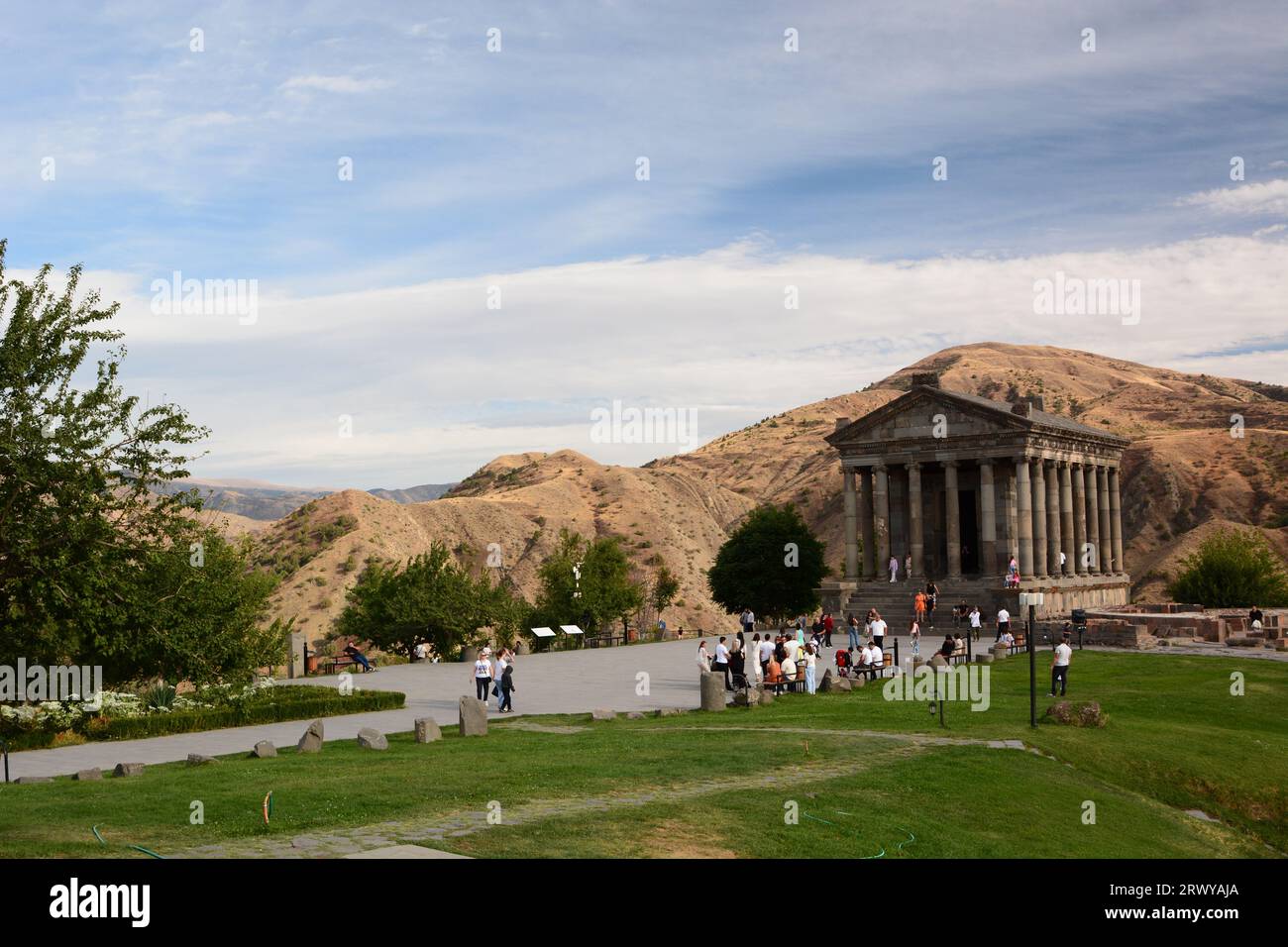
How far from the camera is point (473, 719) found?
2602 centimetres

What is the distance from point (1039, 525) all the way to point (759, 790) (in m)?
51.4

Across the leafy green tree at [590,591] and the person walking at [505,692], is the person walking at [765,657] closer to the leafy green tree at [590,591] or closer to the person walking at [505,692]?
the person walking at [505,692]

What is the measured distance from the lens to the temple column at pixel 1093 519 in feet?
240

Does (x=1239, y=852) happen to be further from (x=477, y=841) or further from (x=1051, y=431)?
(x=1051, y=431)

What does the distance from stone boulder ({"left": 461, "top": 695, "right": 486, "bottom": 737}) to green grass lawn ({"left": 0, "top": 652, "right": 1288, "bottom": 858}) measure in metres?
0.35

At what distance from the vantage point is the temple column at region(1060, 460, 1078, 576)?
69.5m

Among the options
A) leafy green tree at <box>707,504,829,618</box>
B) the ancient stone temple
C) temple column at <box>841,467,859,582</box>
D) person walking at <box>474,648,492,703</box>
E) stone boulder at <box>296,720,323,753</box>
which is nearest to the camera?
stone boulder at <box>296,720,323,753</box>

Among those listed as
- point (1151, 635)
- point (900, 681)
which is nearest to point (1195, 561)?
point (1151, 635)

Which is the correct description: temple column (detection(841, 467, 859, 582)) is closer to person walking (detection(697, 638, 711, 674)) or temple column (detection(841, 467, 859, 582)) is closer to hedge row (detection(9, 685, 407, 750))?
person walking (detection(697, 638, 711, 674))

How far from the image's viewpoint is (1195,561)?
68.4m

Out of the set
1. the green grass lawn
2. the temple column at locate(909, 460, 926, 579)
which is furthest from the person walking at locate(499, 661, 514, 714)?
the temple column at locate(909, 460, 926, 579)

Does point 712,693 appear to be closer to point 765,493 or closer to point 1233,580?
point 1233,580

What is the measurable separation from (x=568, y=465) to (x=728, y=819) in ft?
457

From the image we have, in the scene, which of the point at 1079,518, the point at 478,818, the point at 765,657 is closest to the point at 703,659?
the point at 765,657
